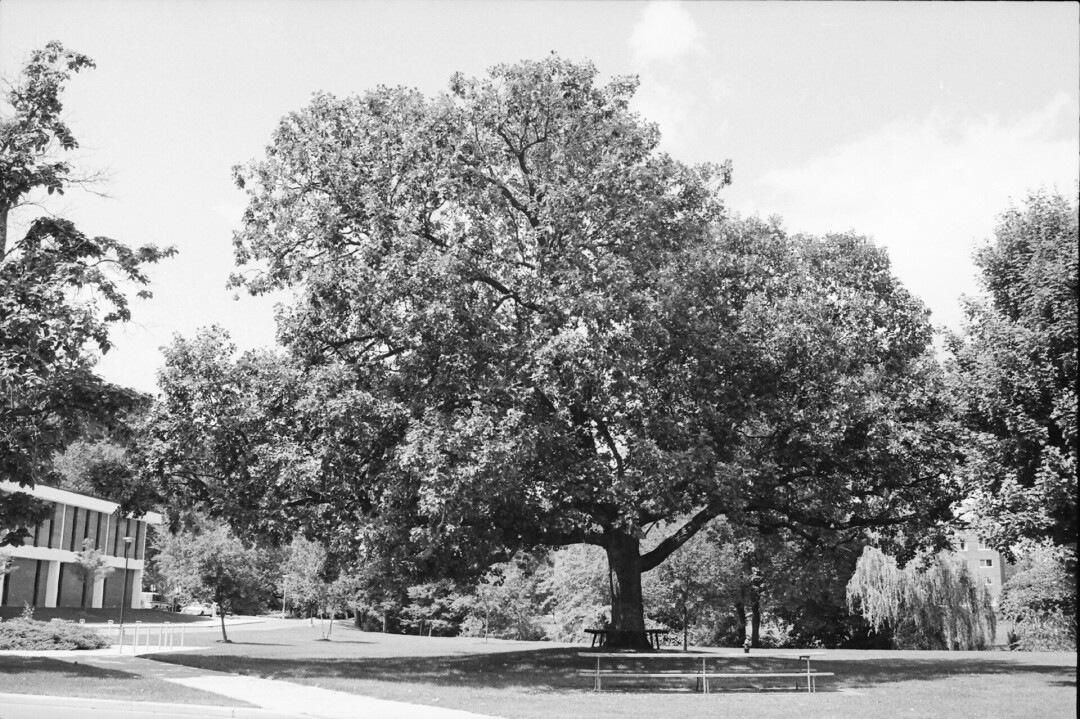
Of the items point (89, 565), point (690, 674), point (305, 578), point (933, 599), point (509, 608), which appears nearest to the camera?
point (690, 674)

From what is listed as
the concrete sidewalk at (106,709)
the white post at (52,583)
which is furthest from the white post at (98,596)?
the concrete sidewalk at (106,709)

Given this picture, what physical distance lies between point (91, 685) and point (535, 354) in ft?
36.9

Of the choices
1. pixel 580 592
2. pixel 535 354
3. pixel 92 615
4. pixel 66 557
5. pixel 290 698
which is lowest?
pixel 92 615

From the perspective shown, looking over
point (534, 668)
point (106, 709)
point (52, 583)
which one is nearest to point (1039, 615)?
point (534, 668)

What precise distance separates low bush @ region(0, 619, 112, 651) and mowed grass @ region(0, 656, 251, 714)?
8120 mm

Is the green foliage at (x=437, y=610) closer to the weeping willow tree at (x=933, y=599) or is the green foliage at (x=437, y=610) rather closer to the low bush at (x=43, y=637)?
the weeping willow tree at (x=933, y=599)

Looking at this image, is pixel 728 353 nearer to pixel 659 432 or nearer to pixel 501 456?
pixel 659 432

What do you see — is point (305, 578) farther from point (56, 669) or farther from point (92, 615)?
point (56, 669)

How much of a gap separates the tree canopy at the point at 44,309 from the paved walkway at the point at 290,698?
522cm

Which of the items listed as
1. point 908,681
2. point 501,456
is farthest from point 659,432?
point 908,681

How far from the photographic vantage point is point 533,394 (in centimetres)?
2148

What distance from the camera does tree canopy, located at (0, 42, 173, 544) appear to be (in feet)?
62.8

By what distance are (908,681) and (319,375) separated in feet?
51.7

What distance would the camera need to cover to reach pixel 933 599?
4262cm
